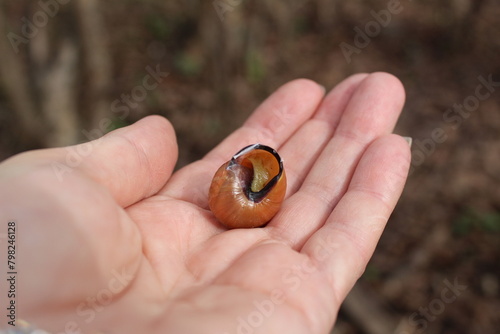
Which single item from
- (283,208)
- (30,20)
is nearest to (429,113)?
(283,208)

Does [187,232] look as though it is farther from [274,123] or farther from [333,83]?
[333,83]

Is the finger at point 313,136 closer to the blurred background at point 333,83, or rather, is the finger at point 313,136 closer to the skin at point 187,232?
the skin at point 187,232

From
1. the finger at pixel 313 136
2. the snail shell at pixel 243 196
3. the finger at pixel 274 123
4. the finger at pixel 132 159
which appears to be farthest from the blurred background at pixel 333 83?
the finger at pixel 132 159

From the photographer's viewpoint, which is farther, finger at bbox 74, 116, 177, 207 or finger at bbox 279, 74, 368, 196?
finger at bbox 279, 74, 368, 196

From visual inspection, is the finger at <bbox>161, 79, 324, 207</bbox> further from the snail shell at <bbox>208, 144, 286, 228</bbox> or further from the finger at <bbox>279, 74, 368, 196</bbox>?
the snail shell at <bbox>208, 144, 286, 228</bbox>

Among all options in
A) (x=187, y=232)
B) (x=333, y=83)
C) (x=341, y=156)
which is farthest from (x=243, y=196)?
(x=333, y=83)

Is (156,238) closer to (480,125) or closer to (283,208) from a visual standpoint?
(283,208)

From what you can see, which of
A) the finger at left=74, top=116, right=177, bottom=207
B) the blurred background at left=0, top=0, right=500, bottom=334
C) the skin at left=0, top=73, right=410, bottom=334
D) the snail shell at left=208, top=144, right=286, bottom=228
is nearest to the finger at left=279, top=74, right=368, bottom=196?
the skin at left=0, top=73, right=410, bottom=334
